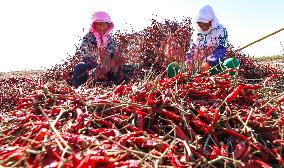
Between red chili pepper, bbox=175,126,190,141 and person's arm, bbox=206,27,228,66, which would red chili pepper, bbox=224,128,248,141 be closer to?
red chili pepper, bbox=175,126,190,141

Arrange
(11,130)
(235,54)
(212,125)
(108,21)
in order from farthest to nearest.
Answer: (235,54), (108,21), (11,130), (212,125)

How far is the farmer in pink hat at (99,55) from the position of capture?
20.5 ft

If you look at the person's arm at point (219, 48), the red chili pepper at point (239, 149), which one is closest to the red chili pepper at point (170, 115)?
the red chili pepper at point (239, 149)

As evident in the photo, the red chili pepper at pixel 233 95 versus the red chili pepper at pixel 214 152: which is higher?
the red chili pepper at pixel 233 95

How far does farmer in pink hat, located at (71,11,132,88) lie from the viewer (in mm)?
6254

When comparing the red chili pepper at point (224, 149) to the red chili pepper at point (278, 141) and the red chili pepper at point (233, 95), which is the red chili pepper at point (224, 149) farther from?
the red chili pepper at point (233, 95)

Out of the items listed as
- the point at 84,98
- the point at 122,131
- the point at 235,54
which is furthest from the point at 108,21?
the point at 122,131

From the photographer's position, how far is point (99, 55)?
635cm

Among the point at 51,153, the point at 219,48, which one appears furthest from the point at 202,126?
the point at 219,48

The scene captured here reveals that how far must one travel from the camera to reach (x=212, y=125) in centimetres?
276

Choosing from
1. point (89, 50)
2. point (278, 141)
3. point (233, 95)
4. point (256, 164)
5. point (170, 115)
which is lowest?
point (256, 164)

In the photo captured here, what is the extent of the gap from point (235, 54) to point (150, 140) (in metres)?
5.95

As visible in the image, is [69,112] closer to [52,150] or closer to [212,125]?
[52,150]

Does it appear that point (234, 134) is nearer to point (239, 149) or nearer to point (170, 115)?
point (239, 149)
